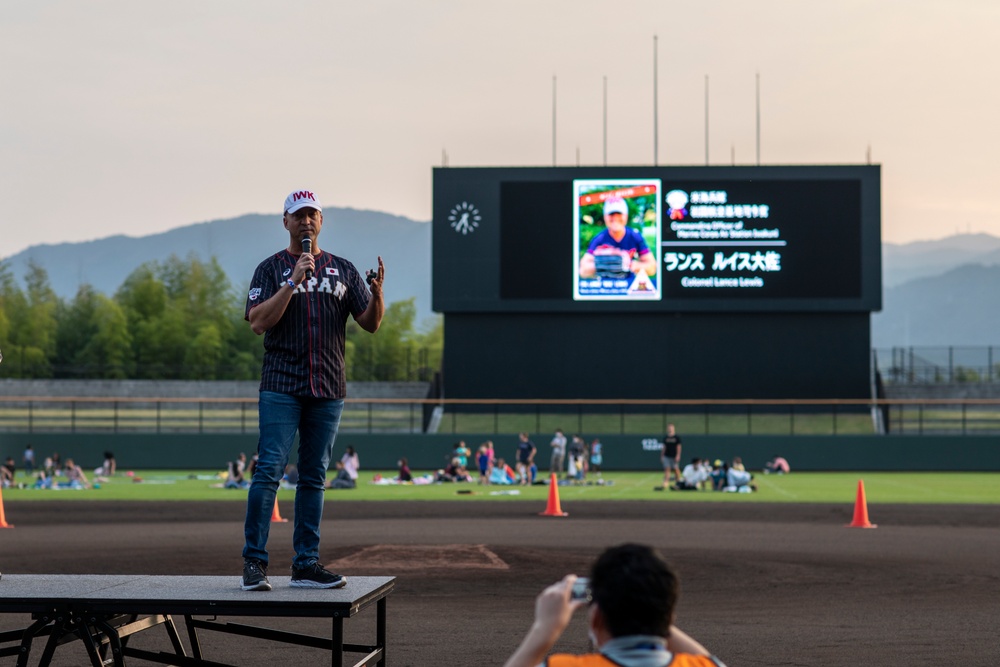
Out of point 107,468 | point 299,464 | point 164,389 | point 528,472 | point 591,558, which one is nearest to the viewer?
point 299,464

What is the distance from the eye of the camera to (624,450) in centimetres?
4319

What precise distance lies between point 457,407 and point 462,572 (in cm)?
3131

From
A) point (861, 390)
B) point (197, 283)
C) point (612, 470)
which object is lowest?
point (612, 470)

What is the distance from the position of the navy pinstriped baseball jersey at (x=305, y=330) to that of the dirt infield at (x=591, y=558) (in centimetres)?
156

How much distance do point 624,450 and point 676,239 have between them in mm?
7894

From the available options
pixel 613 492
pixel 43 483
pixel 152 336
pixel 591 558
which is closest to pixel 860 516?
pixel 591 558

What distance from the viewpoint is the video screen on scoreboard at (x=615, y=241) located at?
4147 centimetres

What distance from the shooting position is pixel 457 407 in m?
45.6

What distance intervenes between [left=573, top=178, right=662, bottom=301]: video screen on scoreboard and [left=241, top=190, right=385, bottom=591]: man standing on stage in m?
34.9

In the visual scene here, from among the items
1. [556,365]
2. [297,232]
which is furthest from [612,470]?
[297,232]

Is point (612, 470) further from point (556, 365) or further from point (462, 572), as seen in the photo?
point (462, 572)

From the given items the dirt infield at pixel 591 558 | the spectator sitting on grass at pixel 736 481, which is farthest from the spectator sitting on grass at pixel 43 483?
the spectator sitting on grass at pixel 736 481

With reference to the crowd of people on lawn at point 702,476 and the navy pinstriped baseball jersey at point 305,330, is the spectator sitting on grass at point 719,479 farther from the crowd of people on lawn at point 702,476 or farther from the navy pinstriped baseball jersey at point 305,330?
the navy pinstriped baseball jersey at point 305,330

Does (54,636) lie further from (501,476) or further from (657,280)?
(657,280)
